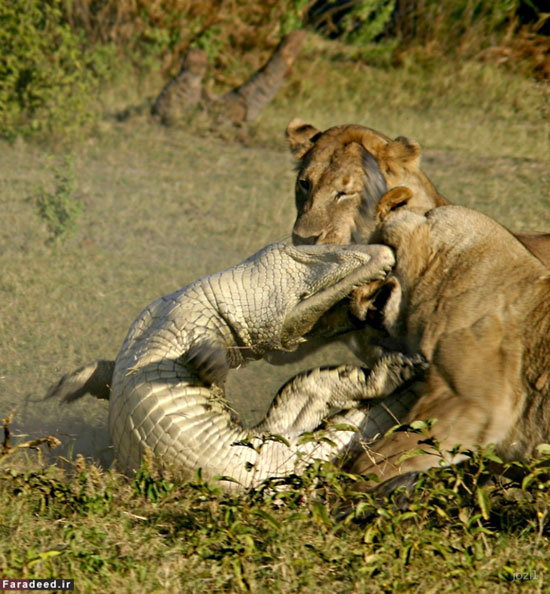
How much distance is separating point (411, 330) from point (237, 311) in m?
0.64

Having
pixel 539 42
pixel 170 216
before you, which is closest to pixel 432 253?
pixel 170 216

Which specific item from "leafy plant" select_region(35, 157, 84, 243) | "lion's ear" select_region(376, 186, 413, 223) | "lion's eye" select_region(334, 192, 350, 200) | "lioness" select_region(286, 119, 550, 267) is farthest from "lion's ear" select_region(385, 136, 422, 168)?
"leafy plant" select_region(35, 157, 84, 243)

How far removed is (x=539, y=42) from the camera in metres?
12.8

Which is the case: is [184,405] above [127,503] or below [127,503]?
above

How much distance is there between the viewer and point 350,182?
4.95 meters

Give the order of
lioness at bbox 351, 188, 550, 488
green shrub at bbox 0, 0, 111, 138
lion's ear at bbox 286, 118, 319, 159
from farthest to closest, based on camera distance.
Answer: green shrub at bbox 0, 0, 111, 138
lion's ear at bbox 286, 118, 319, 159
lioness at bbox 351, 188, 550, 488

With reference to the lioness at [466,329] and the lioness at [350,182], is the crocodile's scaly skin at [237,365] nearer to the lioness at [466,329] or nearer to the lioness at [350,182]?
the lioness at [466,329]

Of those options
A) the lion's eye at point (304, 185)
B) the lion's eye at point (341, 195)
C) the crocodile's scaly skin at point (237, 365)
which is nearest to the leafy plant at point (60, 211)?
the lion's eye at point (304, 185)

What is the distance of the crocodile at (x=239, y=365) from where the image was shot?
3.44 m

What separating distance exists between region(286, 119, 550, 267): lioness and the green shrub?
483 centimetres

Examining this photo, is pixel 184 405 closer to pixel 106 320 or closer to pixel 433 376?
pixel 433 376

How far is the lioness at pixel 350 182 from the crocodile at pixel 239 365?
1.09 m

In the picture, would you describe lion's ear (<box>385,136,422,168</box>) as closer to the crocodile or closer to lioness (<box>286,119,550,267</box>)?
lioness (<box>286,119,550,267</box>)

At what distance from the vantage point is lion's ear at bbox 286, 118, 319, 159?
17.7 feet
